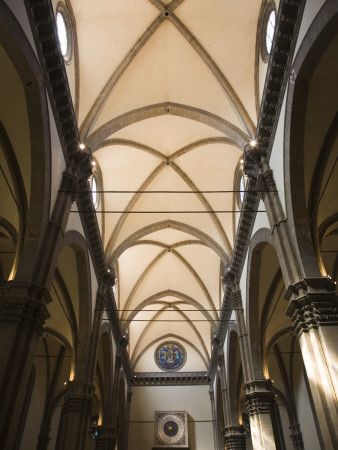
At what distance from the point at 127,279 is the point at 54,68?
12.6 m

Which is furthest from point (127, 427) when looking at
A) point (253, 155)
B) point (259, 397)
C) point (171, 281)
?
point (253, 155)

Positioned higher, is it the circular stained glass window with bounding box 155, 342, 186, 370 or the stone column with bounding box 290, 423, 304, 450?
the circular stained glass window with bounding box 155, 342, 186, 370

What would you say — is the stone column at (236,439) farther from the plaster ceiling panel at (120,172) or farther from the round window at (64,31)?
the round window at (64,31)

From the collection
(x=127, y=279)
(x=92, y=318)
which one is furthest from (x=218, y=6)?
(x=127, y=279)

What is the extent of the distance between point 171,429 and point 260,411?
1278 cm

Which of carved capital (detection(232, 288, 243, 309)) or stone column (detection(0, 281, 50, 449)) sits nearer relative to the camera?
stone column (detection(0, 281, 50, 449))

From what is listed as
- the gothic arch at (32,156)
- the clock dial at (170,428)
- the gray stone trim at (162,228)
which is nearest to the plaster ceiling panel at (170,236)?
the gray stone trim at (162,228)

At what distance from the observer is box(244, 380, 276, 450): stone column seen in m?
11.3

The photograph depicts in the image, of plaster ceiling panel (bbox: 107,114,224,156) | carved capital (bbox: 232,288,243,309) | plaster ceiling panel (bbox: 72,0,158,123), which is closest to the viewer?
plaster ceiling panel (bbox: 72,0,158,123)

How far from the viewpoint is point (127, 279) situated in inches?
786

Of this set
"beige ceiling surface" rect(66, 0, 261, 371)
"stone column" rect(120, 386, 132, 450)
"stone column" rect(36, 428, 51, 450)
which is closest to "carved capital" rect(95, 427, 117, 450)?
"stone column" rect(36, 428, 51, 450)

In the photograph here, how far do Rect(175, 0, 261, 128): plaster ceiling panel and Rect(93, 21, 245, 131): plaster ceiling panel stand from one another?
460 mm

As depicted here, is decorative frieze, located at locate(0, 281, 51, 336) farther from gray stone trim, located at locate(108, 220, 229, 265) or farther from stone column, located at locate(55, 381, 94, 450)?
gray stone trim, located at locate(108, 220, 229, 265)

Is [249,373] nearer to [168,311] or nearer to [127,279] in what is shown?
[127,279]
